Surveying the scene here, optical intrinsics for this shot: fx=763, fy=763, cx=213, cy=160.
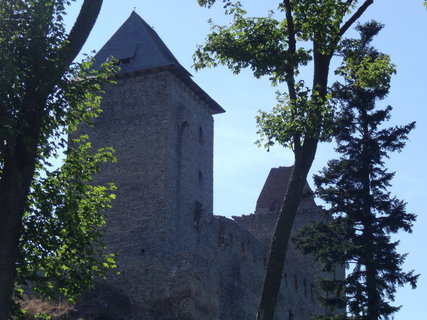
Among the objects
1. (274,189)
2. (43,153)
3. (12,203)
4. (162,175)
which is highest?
(274,189)

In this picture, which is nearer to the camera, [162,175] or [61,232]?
[61,232]

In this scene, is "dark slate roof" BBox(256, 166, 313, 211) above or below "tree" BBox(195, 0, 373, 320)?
above

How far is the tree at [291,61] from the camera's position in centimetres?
1166

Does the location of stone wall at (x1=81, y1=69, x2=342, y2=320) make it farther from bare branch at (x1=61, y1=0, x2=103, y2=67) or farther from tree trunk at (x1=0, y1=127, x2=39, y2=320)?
tree trunk at (x1=0, y1=127, x2=39, y2=320)

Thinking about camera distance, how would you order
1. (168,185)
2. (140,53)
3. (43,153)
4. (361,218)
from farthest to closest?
(140,53), (168,185), (361,218), (43,153)

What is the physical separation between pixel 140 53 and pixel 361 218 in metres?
13.5

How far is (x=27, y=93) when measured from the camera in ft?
38.8

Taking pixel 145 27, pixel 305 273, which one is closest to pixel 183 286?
pixel 145 27

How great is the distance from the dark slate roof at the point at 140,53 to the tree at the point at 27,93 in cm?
1810

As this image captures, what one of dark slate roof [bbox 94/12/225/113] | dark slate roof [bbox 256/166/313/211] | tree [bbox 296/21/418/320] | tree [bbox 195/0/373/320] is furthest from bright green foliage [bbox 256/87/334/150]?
dark slate roof [bbox 256/166/313/211]

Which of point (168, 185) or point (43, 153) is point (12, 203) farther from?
point (168, 185)

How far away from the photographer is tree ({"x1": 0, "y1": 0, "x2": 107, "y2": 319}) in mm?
10531

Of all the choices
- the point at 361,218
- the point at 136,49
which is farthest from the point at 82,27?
the point at 136,49

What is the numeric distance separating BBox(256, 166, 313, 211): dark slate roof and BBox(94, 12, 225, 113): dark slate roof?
11459 mm
